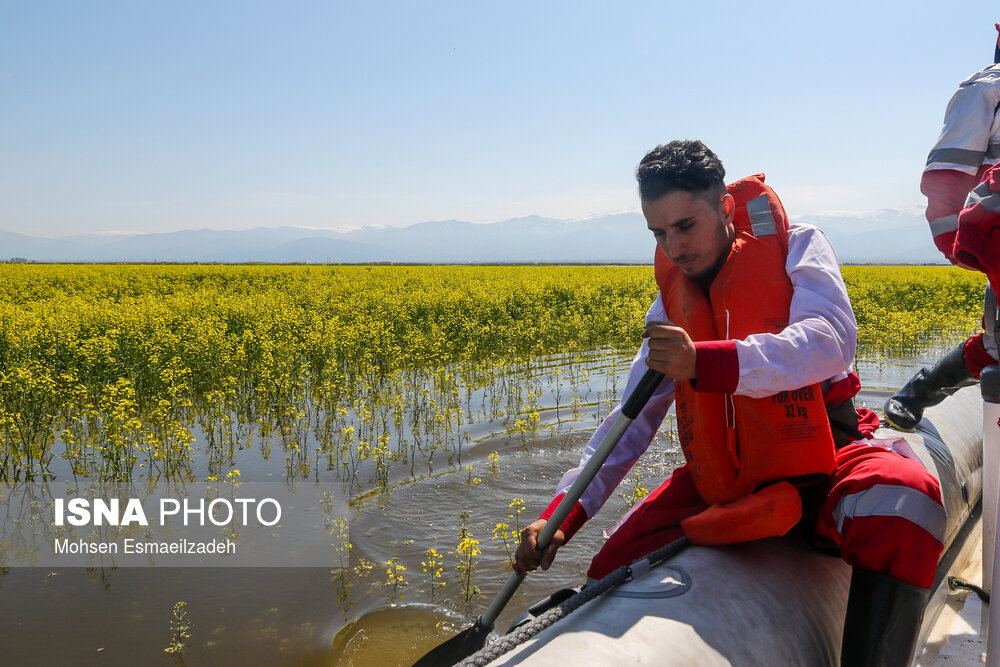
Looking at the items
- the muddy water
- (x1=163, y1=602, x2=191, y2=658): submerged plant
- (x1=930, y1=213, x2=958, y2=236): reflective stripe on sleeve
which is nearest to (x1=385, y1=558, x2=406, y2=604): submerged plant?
the muddy water

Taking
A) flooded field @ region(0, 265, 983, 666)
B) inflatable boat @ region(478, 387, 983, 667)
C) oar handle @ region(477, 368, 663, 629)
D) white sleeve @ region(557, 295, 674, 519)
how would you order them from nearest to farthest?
inflatable boat @ region(478, 387, 983, 667)
oar handle @ region(477, 368, 663, 629)
white sleeve @ region(557, 295, 674, 519)
flooded field @ region(0, 265, 983, 666)

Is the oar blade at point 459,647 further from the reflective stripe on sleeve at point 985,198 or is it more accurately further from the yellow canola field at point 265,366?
the yellow canola field at point 265,366

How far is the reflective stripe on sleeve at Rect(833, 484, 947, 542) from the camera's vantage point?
1731 millimetres

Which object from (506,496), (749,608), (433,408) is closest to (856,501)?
(749,608)

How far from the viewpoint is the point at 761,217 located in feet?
7.13

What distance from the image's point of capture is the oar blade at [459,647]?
2531 mm

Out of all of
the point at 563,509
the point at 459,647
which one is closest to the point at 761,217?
the point at 563,509

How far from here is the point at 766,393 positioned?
1.83m

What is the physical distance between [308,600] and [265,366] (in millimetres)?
4465

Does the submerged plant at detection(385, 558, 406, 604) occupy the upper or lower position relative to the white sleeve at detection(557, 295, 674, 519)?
lower

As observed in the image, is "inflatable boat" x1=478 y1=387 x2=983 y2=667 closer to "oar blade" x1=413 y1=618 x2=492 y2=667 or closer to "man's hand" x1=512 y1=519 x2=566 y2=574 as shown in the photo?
"man's hand" x1=512 y1=519 x2=566 y2=574

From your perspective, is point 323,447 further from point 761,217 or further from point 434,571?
point 761,217

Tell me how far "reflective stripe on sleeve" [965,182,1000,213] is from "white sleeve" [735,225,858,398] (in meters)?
0.39

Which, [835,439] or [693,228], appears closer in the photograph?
[693,228]
